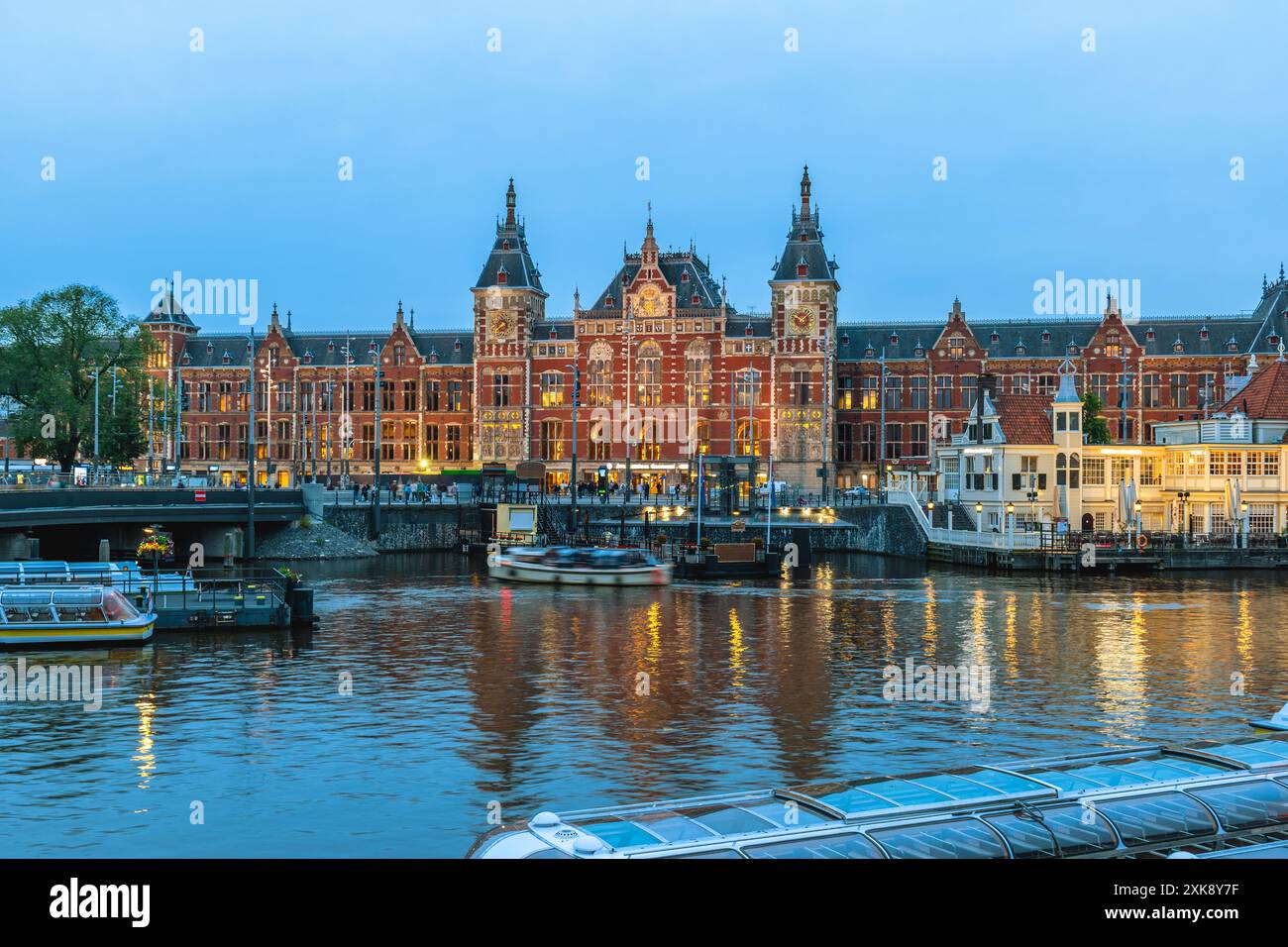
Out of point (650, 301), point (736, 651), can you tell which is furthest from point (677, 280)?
point (736, 651)

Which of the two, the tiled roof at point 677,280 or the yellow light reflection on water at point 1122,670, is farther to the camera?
the tiled roof at point 677,280

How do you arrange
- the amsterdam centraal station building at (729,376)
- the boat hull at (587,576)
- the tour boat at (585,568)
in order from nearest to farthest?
1. the boat hull at (587,576)
2. the tour boat at (585,568)
3. the amsterdam centraal station building at (729,376)

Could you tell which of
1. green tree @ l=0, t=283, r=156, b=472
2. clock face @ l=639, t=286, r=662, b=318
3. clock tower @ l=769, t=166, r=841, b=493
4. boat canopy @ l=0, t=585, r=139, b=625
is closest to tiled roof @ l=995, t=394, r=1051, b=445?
clock tower @ l=769, t=166, r=841, b=493

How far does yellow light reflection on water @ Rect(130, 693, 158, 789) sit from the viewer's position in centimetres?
2769

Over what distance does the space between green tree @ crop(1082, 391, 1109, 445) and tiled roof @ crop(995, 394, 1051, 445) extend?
18759mm

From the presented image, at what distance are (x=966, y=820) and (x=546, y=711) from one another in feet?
66.7

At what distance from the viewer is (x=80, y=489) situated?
71188 millimetres

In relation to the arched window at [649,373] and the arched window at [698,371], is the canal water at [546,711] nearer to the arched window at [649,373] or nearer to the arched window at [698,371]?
the arched window at [698,371]

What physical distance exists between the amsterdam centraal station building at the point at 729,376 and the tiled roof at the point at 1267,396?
28175mm

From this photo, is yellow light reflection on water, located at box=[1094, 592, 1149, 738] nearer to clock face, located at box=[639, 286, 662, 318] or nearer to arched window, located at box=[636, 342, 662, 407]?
arched window, located at box=[636, 342, 662, 407]

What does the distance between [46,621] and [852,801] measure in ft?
120

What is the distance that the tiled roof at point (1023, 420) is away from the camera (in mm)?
93463

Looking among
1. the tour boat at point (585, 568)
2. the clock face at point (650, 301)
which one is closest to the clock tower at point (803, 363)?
the clock face at point (650, 301)

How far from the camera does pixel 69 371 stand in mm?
100562
